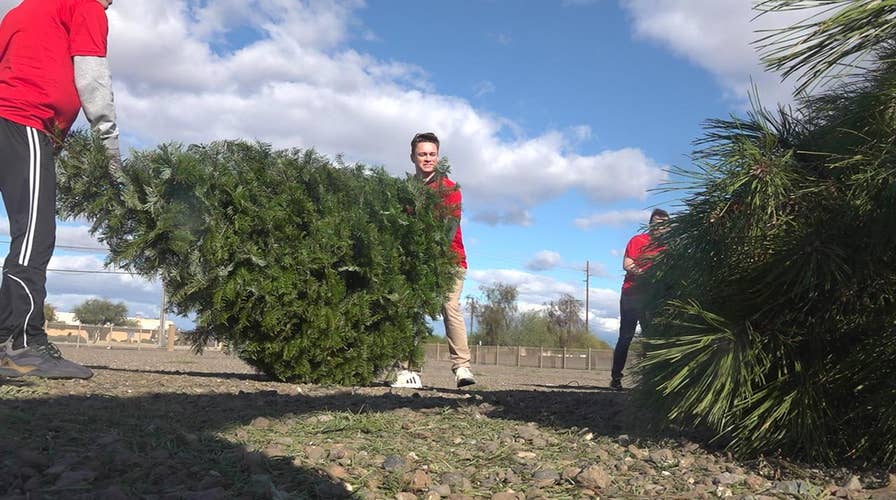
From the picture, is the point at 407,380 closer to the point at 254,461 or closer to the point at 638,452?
the point at 638,452

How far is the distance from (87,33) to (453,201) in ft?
9.00

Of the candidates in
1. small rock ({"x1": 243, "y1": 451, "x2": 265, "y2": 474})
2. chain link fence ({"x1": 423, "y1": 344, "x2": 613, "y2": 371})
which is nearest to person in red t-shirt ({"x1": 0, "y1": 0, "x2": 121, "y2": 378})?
small rock ({"x1": 243, "y1": 451, "x2": 265, "y2": 474})

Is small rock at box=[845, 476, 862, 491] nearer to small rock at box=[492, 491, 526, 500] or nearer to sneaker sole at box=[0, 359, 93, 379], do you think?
small rock at box=[492, 491, 526, 500]

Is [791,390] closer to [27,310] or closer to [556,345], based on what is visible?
[27,310]

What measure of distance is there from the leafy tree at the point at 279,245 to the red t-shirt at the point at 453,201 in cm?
13

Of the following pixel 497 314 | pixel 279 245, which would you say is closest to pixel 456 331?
pixel 279 245

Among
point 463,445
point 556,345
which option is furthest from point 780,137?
point 556,345

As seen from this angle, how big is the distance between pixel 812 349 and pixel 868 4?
1242mm

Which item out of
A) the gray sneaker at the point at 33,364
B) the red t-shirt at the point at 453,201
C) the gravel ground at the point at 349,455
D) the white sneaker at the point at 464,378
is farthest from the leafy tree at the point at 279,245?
the gravel ground at the point at 349,455

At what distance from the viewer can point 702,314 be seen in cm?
271

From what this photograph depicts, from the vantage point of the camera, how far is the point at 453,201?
566 cm

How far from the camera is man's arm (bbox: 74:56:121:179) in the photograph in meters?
4.09

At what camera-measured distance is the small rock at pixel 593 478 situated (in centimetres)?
233

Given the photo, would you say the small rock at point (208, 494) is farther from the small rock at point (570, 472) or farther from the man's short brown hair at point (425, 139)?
the man's short brown hair at point (425, 139)
